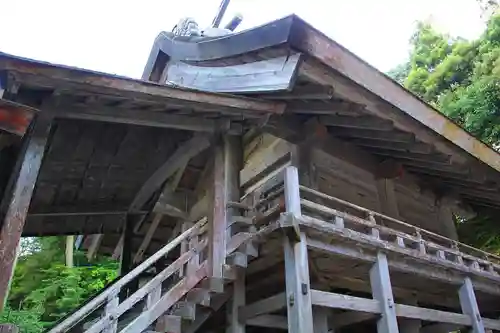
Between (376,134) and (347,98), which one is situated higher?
(376,134)

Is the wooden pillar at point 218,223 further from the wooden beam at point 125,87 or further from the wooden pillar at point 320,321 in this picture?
the wooden pillar at point 320,321

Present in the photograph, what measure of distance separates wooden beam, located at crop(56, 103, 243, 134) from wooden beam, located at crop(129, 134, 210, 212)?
1.27 ft

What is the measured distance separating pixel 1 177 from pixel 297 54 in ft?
12.5

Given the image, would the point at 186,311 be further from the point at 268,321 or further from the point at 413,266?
the point at 413,266

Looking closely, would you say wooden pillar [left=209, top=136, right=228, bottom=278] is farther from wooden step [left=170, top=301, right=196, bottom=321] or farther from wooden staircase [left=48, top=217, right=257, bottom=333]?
wooden step [left=170, top=301, right=196, bottom=321]

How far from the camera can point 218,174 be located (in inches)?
271

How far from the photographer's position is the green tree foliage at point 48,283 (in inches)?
567

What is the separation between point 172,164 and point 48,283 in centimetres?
1088

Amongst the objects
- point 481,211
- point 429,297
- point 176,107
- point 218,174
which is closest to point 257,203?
point 218,174

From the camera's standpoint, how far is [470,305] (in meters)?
7.84

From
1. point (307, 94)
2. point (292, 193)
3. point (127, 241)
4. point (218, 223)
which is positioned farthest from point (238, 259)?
point (127, 241)

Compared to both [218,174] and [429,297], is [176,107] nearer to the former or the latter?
[218,174]

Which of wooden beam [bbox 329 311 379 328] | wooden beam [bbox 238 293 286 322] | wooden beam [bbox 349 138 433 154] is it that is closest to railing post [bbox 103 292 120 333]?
wooden beam [bbox 238 293 286 322]

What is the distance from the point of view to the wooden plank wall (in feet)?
26.9
